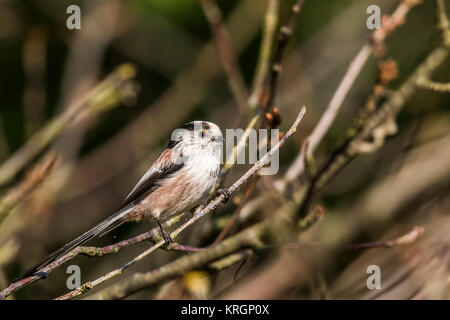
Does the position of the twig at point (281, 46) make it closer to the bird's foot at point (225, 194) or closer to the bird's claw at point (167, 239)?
the bird's foot at point (225, 194)

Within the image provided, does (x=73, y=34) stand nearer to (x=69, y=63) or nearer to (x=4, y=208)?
(x=69, y=63)

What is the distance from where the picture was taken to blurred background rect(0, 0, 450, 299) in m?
3.44

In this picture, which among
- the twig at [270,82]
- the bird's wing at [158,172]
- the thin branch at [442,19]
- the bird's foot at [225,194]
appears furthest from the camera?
the bird's wing at [158,172]

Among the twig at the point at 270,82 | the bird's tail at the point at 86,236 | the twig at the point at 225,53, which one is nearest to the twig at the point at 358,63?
the twig at the point at 270,82

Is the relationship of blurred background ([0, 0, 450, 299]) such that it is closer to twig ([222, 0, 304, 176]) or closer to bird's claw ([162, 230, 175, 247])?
twig ([222, 0, 304, 176])

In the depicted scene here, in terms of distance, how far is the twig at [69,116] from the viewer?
10.6ft

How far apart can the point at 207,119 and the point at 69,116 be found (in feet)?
4.51

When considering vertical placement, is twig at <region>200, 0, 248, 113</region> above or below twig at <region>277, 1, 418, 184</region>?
above

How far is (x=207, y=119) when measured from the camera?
14.2 ft

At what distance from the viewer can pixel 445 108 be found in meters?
4.59

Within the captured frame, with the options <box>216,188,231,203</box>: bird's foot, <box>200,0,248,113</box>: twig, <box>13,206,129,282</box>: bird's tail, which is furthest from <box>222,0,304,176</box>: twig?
<box>13,206,129,282</box>: bird's tail

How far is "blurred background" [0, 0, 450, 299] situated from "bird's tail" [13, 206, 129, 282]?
0.49 meters

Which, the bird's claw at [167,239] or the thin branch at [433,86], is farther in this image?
the thin branch at [433,86]
